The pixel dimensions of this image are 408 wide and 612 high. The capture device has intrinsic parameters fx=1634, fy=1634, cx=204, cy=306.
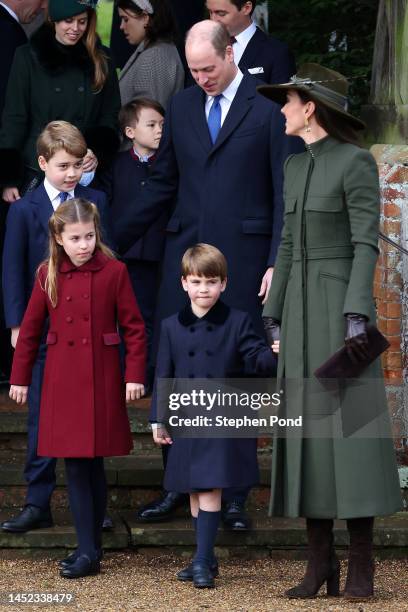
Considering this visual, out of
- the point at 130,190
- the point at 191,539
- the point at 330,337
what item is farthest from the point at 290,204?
the point at 130,190

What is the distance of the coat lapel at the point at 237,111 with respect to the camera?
6895mm

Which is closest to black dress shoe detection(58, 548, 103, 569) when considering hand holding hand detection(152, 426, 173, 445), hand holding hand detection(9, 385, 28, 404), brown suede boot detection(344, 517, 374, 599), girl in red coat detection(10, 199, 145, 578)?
girl in red coat detection(10, 199, 145, 578)

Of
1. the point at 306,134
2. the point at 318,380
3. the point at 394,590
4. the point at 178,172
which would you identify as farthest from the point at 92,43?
the point at 394,590

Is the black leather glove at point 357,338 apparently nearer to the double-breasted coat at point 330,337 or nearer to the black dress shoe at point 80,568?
the double-breasted coat at point 330,337

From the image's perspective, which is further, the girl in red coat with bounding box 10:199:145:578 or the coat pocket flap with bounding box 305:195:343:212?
the girl in red coat with bounding box 10:199:145:578

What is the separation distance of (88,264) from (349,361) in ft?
4.10

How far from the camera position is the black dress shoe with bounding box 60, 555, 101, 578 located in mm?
6516

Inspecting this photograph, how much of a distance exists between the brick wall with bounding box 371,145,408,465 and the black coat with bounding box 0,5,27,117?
1973 millimetres

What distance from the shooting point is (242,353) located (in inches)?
255

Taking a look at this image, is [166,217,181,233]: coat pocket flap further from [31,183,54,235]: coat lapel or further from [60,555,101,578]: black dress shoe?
[60,555,101,578]: black dress shoe

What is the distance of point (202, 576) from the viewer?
20.9ft

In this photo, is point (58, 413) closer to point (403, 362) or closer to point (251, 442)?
point (251, 442)

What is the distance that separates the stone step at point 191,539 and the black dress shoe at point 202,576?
0.53m

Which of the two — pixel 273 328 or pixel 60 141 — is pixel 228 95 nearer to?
pixel 60 141
